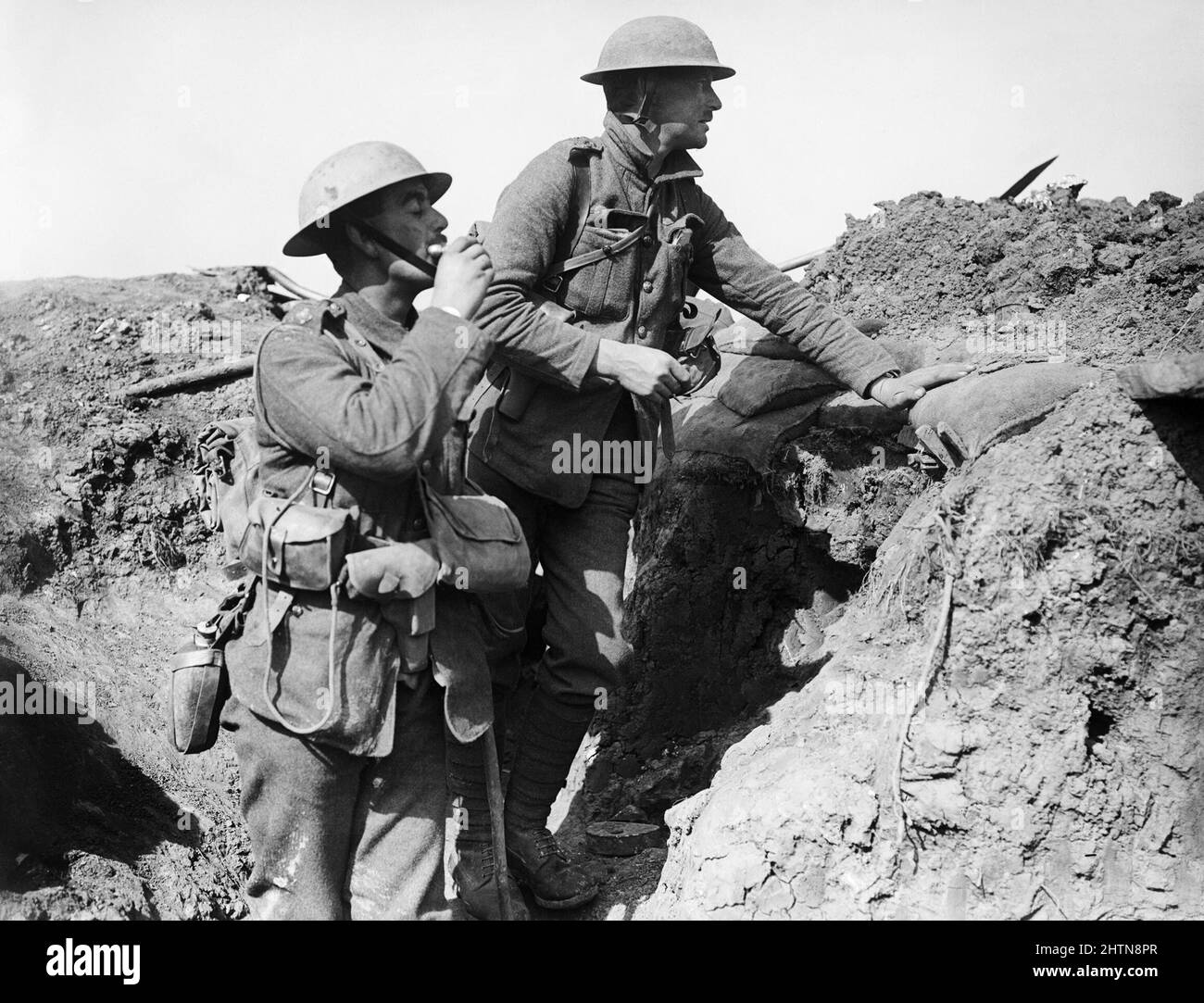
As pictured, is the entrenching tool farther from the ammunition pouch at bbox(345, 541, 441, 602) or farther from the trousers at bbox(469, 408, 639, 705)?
the ammunition pouch at bbox(345, 541, 441, 602)

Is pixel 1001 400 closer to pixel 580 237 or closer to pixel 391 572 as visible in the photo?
pixel 580 237

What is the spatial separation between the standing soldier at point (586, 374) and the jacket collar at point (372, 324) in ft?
2.67

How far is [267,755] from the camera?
3.74m

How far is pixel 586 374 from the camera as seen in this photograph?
15.1 ft

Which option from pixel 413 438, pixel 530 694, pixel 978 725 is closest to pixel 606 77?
pixel 413 438

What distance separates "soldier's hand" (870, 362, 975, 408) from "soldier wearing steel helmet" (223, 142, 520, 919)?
2.01 meters

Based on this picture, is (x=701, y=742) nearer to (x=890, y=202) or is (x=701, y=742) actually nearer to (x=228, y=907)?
(x=228, y=907)

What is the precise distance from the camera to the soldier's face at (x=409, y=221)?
3811 mm

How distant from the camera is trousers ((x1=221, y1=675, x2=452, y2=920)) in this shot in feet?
12.3

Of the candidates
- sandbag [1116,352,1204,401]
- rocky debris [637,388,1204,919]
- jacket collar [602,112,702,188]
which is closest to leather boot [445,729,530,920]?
rocky debris [637,388,1204,919]

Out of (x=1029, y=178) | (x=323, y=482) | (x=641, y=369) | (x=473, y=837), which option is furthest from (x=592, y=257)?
(x=1029, y=178)

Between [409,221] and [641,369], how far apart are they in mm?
1069

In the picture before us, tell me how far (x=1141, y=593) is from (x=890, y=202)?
3759mm

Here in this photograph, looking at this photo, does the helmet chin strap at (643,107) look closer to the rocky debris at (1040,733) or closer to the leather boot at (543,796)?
the rocky debris at (1040,733)
